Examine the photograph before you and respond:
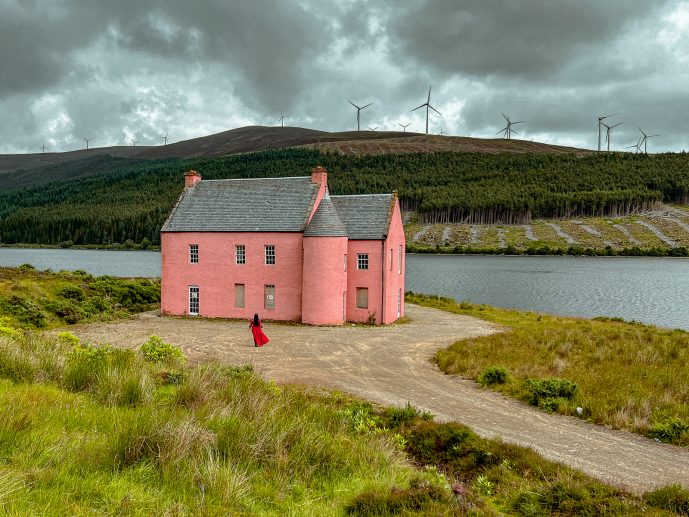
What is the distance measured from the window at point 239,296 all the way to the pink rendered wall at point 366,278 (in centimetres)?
747

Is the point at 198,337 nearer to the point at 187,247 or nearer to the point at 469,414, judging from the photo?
the point at 187,247

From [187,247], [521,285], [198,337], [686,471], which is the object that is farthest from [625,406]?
[521,285]

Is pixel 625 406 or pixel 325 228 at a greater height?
pixel 325 228

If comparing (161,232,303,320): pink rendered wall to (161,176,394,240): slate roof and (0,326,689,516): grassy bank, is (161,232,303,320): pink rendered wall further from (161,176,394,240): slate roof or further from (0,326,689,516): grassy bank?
(0,326,689,516): grassy bank

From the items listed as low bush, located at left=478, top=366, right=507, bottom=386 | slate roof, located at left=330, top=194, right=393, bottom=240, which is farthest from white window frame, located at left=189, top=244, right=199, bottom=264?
low bush, located at left=478, top=366, right=507, bottom=386

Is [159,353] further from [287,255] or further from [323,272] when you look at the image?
[287,255]

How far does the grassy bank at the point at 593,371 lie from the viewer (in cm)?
1512

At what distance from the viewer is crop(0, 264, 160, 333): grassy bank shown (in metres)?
33.2

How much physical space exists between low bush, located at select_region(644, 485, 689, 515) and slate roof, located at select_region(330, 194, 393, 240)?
28.2m

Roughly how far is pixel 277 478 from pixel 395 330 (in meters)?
26.7

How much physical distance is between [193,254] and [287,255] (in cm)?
727

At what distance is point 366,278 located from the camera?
123 feet

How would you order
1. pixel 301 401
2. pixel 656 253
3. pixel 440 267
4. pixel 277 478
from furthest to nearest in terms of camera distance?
pixel 656 253 < pixel 440 267 < pixel 301 401 < pixel 277 478

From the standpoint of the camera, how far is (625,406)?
15.6 metres
